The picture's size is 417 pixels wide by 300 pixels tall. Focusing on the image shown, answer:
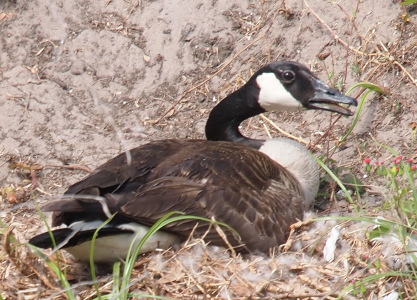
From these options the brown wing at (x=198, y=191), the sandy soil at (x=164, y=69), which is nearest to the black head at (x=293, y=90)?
the sandy soil at (x=164, y=69)

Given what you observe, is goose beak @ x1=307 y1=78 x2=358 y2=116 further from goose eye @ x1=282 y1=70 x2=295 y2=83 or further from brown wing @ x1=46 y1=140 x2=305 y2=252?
brown wing @ x1=46 y1=140 x2=305 y2=252

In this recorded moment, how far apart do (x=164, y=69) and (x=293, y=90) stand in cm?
130

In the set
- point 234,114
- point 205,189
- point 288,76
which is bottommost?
point 205,189

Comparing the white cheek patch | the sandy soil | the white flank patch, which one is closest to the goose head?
the white cheek patch

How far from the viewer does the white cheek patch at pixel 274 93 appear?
17.8 feet

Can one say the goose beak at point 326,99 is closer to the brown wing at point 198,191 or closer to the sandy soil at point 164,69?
the sandy soil at point 164,69

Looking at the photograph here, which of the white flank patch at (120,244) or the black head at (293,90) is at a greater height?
the black head at (293,90)

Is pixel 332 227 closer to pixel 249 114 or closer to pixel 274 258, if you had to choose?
pixel 274 258

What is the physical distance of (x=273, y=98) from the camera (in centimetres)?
546

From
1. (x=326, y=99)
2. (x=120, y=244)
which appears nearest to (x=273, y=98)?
(x=326, y=99)

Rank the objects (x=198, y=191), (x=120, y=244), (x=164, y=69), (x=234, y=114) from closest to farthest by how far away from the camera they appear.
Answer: (x=120, y=244)
(x=198, y=191)
(x=234, y=114)
(x=164, y=69)

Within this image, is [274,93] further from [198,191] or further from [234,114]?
[198,191]

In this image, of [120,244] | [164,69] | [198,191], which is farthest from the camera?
[164,69]

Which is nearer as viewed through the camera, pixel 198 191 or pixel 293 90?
pixel 198 191
